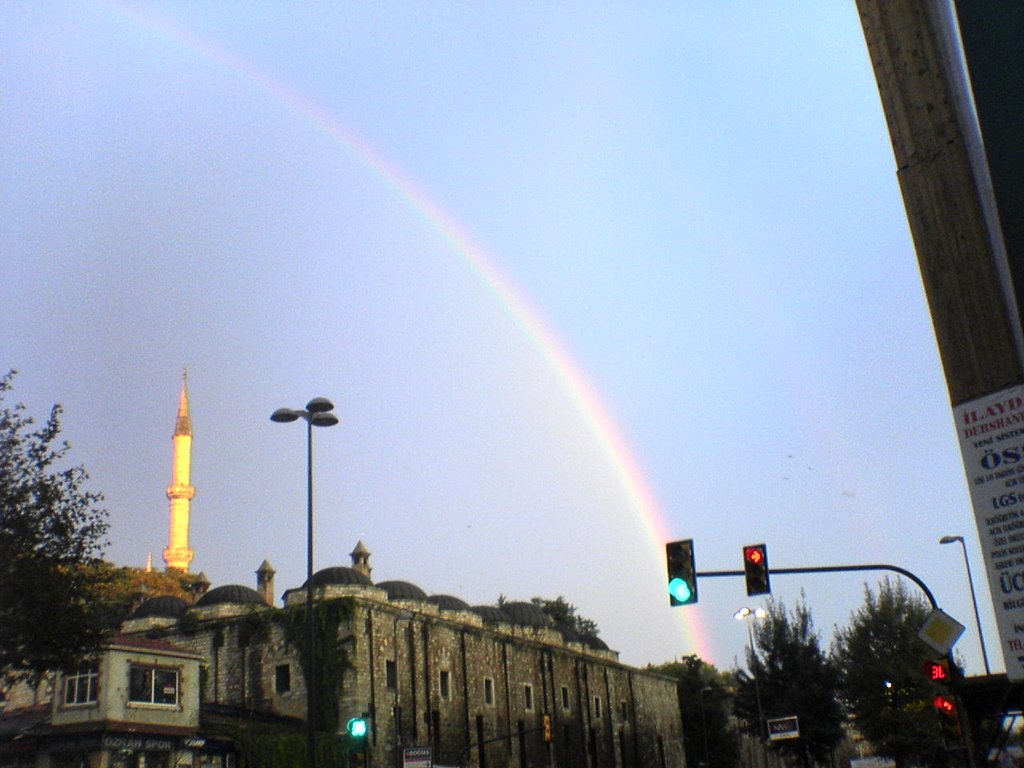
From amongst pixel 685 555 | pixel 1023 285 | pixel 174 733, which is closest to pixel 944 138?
pixel 1023 285

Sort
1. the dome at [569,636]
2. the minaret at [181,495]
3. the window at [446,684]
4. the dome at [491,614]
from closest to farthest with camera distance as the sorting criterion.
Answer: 1. the window at [446,684]
2. the dome at [491,614]
3. the dome at [569,636]
4. the minaret at [181,495]

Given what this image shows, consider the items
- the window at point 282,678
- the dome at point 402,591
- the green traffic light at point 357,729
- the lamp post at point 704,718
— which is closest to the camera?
the green traffic light at point 357,729

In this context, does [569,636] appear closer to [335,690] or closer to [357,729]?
[335,690]

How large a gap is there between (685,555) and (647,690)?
6824cm

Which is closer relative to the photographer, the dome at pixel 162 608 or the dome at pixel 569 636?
the dome at pixel 162 608

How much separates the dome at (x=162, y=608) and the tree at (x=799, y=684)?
30937mm

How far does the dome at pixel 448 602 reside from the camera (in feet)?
205

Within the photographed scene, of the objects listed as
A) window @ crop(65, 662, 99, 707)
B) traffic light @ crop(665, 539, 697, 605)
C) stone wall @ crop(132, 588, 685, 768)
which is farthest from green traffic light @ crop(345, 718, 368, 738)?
stone wall @ crop(132, 588, 685, 768)

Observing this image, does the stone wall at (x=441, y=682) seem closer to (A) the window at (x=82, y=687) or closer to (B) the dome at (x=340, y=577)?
(B) the dome at (x=340, y=577)

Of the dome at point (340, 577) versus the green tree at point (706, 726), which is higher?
the dome at point (340, 577)

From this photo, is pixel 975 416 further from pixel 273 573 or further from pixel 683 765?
pixel 683 765

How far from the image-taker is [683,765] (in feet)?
273

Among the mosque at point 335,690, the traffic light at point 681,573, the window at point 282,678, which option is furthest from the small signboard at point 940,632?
the window at point 282,678

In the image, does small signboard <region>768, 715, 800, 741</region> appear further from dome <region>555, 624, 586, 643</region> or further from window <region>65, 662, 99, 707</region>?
dome <region>555, 624, 586, 643</region>
